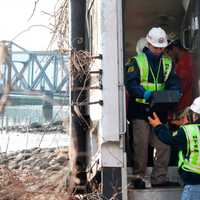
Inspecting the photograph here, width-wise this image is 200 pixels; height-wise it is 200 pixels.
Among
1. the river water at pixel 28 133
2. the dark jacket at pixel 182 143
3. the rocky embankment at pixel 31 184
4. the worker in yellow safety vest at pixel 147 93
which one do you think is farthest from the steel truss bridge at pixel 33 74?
the dark jacket at pixel 182 143

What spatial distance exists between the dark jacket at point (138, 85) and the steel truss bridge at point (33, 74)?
4.15 ft

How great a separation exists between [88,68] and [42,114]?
9.40 ft

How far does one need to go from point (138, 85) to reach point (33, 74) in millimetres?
2547

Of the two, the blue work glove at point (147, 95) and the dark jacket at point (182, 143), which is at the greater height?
the blue work glove at point (147, 95)

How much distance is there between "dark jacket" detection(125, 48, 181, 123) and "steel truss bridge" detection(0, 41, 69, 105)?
4.15 ft

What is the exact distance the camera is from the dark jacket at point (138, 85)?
550 centimetres

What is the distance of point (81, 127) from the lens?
283 inches

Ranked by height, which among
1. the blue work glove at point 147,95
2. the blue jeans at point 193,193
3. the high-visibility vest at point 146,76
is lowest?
the blue jeans at point 193,193

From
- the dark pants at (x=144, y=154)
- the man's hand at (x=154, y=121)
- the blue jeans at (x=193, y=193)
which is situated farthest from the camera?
the dark pants at (x=144, y=154)

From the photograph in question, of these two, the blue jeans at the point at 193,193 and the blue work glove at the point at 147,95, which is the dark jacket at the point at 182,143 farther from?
the blue work glove at the point at 147,95

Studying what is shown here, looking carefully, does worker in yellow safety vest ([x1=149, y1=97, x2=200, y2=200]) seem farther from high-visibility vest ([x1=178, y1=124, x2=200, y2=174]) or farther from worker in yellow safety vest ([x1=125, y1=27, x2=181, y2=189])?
worker in yellow safety vest ([x1=125, y1=27, x2=181, y2=189])

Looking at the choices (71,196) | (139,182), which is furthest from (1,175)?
(139,182)

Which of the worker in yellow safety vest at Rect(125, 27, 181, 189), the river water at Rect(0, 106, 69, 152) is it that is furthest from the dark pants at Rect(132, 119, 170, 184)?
the river water at Rect(0, 106, 69, 152)

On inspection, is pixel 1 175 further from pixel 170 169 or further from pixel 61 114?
pixel 170 169
